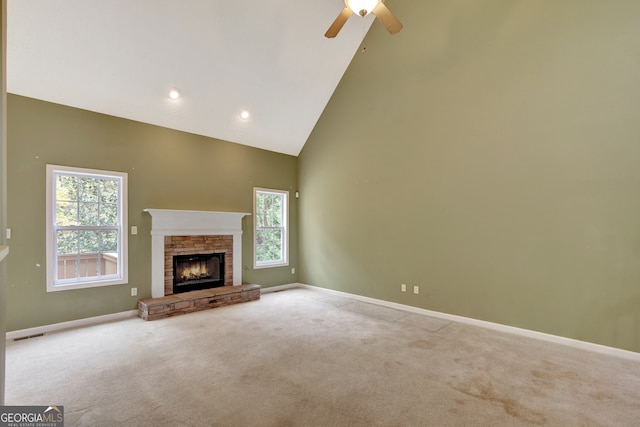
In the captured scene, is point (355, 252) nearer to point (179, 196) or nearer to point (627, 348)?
point (179, 196)

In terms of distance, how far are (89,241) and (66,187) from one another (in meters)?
0.81

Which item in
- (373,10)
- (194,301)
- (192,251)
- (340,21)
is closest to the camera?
(373,10)

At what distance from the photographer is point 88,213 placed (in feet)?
14.4

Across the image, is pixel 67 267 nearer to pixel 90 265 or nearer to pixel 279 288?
pixel 90 265

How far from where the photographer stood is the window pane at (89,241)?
4348 millimetres

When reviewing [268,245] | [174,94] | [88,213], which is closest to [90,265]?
[88,213]

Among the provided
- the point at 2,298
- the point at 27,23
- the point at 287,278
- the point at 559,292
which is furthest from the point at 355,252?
the point at 27,23

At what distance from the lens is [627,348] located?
314 cm

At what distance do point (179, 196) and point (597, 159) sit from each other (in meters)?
5.74

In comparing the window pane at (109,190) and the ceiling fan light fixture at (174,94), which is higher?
the ceiling fan light fixture at (174,94)

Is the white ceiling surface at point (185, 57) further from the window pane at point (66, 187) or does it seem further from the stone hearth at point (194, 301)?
the stone hearth at point (194, 301)

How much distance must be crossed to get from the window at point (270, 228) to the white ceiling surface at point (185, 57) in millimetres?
1337

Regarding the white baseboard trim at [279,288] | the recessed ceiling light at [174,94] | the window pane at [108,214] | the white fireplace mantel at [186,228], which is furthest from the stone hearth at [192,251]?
the recessed ceiling light at [174,94]

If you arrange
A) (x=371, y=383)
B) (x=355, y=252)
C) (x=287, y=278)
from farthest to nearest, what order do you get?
(x=287, y=278) < (x=355, y=252) < (x=371, y=383)
